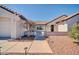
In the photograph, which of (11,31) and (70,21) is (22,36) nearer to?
(11,31)

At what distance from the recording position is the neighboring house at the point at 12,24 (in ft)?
16.0

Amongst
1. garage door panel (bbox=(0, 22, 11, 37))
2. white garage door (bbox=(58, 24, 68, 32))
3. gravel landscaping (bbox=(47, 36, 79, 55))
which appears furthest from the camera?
garage door panel (bbox=(0, 22, 11, 37))

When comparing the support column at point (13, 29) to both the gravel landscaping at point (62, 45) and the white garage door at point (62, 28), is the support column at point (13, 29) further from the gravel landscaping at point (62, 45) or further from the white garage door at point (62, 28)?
Answer: the white garage door at point (62, 28)

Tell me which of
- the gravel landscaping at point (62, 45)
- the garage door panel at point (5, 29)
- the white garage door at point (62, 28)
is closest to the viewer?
the gravel landscaping at point (62, 45)

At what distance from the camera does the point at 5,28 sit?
16.4 ft

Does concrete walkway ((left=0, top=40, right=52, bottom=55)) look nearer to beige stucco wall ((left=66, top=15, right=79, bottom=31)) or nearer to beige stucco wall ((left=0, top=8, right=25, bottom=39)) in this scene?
beige stucco wall ((left=0, top=8, right=25, bottom=39))

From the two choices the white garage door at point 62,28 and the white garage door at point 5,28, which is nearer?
the white garage door at point 62,28

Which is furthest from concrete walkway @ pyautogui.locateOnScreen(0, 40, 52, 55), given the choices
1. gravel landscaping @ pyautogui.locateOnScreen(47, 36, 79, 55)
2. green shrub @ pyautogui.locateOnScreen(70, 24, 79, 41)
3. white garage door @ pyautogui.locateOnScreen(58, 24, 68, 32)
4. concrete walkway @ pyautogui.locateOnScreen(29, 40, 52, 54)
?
green shrub @ pyautogui.locateOnScreen(70, 24, 79, 41)

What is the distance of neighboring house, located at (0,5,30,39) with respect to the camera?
4.87 metres

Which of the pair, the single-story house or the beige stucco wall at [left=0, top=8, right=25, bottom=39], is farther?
the beige stucco wall at [left=0, top=8, right=25, bottom=39]

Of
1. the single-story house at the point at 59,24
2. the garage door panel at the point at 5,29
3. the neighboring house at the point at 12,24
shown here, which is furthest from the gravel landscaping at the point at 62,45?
the garage door panel at the point at 5,29

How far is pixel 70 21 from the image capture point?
15.4ft
